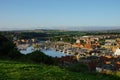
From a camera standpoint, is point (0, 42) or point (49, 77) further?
point (0, 42)

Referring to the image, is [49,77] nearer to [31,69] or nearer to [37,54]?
[31,69]

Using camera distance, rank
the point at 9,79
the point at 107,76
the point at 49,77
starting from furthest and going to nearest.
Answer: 1. the point at 107,76
2. the point at 49,77
3. the point at 9,79

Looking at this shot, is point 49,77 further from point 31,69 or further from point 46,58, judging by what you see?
point 46,58

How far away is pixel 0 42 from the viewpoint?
21.3m

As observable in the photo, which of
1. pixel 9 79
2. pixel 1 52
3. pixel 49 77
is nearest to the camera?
pixel 9 79

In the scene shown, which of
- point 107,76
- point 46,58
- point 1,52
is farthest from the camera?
point 1,52

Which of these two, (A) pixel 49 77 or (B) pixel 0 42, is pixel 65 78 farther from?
(B) pixel 0 42

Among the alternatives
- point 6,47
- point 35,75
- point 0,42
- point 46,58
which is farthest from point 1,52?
point 35,75

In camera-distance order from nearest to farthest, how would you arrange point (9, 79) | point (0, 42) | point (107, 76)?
point (9, 79) → point (107, 76) → point (0, 42)

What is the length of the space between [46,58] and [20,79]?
28.6ft

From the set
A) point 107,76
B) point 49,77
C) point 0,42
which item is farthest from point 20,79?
point 0,42

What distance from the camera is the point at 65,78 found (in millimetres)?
7629

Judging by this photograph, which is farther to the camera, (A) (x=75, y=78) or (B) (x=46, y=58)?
(B) (x=46, y=58)

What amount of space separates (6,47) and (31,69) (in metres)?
10.8
